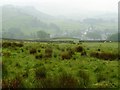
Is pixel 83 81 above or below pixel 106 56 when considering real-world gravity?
below

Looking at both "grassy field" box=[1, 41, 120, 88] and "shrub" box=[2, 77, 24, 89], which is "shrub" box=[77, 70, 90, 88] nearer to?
"grassy field" box=[1, 41, 120, 88]

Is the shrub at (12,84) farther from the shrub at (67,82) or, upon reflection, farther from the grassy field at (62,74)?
the shrub at (67,82)

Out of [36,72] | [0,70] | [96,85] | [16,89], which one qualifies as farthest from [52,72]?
[16,89]

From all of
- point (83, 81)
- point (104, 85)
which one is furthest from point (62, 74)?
point (104, 85)

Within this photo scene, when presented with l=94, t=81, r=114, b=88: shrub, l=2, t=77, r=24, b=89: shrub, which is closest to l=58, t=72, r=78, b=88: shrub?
l=94, t=81, r=114, b=88: shrub

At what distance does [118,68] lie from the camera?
20.0m

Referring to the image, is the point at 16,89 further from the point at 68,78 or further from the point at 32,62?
the point at 32,62

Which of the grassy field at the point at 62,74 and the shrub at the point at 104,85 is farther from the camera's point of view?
the shrub at the point at 104,85

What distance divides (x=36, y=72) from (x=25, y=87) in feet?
11.5

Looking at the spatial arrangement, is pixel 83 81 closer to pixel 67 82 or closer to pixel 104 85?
pixel 104 85

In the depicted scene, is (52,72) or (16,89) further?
(52,72)

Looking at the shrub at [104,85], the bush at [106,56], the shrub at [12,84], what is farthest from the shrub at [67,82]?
the bush at [106,56]

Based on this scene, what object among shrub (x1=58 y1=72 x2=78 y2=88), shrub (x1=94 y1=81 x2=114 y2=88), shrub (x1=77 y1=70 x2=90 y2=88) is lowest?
shrub (x1=94 y1=81 x2=114 y2=88)

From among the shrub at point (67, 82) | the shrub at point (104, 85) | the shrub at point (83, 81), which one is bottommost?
the shrub at point (104, 85)
